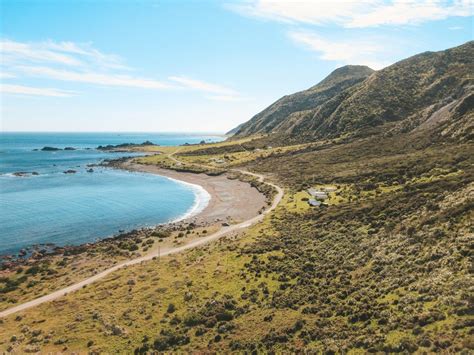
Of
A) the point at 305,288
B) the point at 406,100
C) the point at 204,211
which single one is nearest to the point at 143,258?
the point at 305,288

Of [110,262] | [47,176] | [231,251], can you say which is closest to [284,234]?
[231,251]

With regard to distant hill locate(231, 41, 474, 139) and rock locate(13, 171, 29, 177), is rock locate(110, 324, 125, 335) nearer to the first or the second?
distant hill locate(231, 41, 474, 139)

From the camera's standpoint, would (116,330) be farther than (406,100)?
No

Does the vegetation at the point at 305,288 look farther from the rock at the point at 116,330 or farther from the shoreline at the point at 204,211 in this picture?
the shoreline at the point at 204,211

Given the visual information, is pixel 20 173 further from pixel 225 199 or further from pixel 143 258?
pixel 143 258

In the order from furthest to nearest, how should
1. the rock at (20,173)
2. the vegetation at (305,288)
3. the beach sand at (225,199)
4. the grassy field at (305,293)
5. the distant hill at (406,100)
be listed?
the rock at (20,173), the distant hill at (406,100), the beach sand at (225,199), the vegetation at (305,288), the grassy field at (305,293)

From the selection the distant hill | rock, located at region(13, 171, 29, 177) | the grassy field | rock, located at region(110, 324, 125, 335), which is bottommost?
rock, located at region(110, 324, 125, 335)

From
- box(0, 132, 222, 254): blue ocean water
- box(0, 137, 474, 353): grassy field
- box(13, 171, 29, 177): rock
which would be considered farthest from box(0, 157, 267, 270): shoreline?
box(13, 171, 29, 177): rock

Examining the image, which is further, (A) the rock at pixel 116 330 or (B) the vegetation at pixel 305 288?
(A) the rock at pixel 116 330

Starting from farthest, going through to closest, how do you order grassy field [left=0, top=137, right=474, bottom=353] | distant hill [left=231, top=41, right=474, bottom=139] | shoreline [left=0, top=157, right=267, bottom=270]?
distant hill [left=231, top=41, right=474, bottom=139] → shoreline [left=0, top=157, right=267, bottom=270] → grassy field [left=0, top=137, right=474, bottom=353]

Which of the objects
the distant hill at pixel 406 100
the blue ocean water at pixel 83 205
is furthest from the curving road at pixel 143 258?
the distant hill at pixel 406 100
